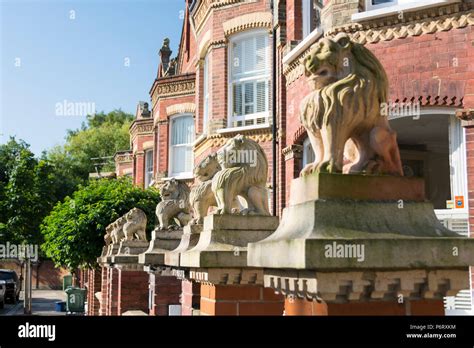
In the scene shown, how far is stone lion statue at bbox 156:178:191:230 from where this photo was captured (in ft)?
30.2

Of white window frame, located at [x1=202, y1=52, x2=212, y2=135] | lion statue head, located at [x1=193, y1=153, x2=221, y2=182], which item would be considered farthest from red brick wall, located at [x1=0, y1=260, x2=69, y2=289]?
lion statue head, located at [x1=193, y1=153, x2=221, y2=182]

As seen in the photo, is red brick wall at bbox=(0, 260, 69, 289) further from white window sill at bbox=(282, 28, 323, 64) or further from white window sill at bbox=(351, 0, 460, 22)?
white window sill at bbox=(351, 0, 460, 22)

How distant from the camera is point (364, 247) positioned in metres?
3.55

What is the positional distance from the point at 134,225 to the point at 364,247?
10.2 metres

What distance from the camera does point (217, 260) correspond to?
18.4ft

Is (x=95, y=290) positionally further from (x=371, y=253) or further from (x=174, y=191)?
(x=371, y=253)

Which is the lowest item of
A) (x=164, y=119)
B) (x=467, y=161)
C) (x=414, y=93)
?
(x=467, y=161)

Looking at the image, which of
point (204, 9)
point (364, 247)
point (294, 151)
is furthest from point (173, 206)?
point (204, 9)

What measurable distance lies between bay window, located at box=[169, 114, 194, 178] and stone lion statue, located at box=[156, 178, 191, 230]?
1542 centimetres

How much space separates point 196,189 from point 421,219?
3407mm

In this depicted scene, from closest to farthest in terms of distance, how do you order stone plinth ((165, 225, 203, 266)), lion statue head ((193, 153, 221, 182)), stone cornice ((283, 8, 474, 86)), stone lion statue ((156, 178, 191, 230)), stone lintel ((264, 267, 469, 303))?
1. stone lintel ((264, 267, 469, 303))
2. stone plinth ((165, 225, 203, 266))
3. lion statue head ((193, 153, 221, 182))
4. stone lion statue ((156, 178, 191, 230))
5. stone cornice ((283, 8, 474, 86))

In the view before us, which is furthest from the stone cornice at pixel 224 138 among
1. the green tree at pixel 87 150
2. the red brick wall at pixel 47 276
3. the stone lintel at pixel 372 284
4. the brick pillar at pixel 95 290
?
the green tree at pixel 87 150
